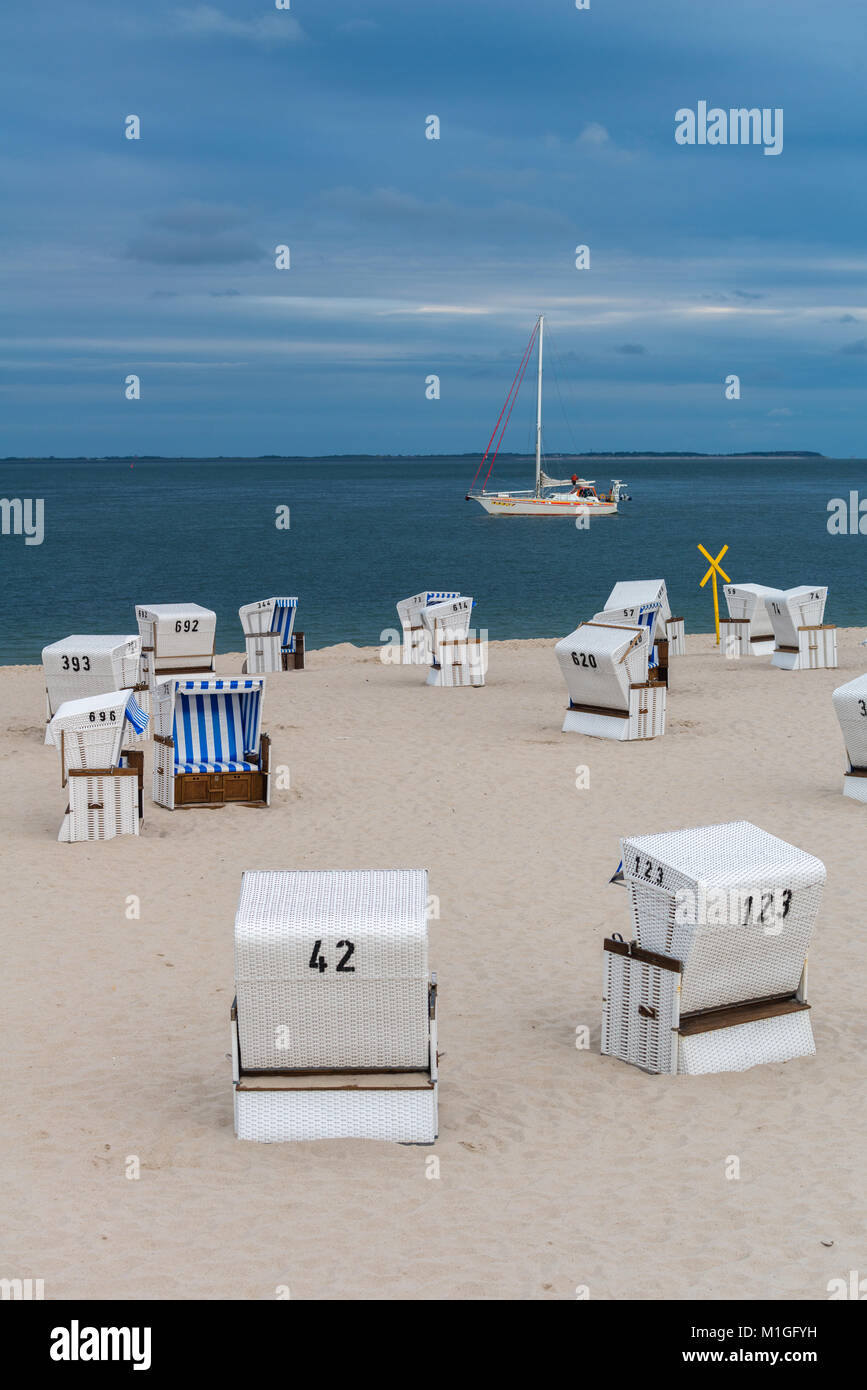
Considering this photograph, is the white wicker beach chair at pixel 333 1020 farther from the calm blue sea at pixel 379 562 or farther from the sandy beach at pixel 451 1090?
the calm blue sea at pixel 379 562

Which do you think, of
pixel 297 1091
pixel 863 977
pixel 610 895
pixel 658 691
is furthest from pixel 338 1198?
pixel 658 691

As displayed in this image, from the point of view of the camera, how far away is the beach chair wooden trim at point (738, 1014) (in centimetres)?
779

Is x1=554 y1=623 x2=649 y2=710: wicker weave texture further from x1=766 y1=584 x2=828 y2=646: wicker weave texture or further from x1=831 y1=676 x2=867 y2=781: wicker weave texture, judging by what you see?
x1=766 y1=584 x2=828 y2=646: wicker weave texture

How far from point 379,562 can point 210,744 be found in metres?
56.3

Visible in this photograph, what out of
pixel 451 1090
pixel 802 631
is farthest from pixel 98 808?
pixel 802 631

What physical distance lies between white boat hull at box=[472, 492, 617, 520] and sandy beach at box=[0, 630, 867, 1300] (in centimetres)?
8511

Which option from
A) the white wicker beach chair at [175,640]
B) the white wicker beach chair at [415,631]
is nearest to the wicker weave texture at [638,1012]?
the white wicker beach chair at [175,640]

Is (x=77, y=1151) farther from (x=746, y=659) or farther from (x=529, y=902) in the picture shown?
(x=746, y=659)

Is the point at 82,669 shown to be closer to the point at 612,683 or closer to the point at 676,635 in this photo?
the point at 612,683

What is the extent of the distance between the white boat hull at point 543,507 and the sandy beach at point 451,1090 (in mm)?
85115

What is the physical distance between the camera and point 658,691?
18359 mm

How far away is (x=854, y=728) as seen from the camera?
14.6 meters

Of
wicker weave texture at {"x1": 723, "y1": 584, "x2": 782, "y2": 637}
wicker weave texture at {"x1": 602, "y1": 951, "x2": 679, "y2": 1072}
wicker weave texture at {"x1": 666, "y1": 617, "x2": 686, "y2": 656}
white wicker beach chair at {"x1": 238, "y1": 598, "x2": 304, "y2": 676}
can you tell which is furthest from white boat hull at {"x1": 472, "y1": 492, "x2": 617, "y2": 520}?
wicker weave texture at {"x1": 602, "y1": 951, "x2": 679, "y2": 1072}
